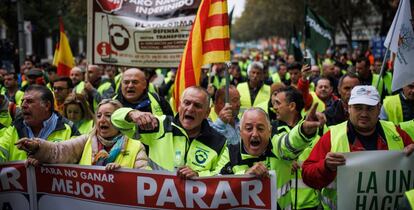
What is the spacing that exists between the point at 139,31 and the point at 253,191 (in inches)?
159

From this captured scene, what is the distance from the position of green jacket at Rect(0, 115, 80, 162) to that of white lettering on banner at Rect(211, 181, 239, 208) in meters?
1.80

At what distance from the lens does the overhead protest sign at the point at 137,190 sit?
4.08 metres

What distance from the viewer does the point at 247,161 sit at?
4.37 meters

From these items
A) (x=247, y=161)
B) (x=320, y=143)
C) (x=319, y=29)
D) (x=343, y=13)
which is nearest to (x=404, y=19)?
(x=320, y=143)

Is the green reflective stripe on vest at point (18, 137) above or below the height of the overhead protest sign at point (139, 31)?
below

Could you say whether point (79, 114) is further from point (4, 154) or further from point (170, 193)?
point (170, 193)

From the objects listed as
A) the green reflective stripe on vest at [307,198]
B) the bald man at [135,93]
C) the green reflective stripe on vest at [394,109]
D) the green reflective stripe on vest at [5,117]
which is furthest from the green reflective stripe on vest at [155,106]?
the green reflective stripe on vest at [394,109]

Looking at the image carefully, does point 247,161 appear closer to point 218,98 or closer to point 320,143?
point 320,143

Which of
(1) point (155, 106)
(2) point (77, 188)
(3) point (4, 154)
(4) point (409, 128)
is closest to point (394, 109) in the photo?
(4) point (409, 128)

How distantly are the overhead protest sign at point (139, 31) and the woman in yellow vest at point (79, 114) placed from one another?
3.25ft

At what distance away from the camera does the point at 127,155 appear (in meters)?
4.38

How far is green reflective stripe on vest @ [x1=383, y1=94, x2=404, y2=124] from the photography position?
643cm

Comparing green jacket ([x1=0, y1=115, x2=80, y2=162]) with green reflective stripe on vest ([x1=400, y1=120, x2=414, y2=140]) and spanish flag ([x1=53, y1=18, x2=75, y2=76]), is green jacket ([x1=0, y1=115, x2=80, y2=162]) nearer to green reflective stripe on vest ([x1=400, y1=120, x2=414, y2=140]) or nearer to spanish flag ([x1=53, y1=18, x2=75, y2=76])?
green reflective stripe on vest ([x1=400, y1=120, x2=414, y2=140])

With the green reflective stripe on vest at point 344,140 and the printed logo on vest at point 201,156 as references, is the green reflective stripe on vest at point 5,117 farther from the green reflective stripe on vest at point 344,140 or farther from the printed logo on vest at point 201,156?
the green reflective stripe on vest at point 344,140
